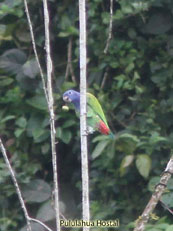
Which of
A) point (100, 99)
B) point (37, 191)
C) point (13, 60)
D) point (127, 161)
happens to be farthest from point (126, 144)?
point (13, 60)

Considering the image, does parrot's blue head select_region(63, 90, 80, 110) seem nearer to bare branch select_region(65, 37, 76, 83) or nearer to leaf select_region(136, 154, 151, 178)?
leaf select_region(136, 154, 151, 178)

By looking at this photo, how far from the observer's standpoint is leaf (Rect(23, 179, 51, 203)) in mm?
3555

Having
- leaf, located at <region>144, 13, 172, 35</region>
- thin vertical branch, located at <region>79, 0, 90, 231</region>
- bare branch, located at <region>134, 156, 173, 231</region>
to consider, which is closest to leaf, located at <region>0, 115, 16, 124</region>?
leaf, located at <region>144, 13, 172, 35</region>

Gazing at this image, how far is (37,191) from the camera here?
142 inches

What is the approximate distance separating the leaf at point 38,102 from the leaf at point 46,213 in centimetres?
56

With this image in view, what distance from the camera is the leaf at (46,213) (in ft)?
11.3

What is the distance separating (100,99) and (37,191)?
2.11ft

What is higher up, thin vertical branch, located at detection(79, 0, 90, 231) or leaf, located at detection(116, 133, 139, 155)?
thin vertical branch, located at detection(79, 0, 90, 231)

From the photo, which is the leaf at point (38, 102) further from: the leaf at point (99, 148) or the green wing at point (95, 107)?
the green wing at point (95, 107)

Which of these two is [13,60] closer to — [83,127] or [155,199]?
[83,127]

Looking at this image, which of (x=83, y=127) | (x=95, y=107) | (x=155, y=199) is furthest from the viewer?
(x=95, y=107)

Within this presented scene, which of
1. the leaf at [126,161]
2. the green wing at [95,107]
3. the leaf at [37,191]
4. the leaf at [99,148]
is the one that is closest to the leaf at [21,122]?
the leaf at [37,191]

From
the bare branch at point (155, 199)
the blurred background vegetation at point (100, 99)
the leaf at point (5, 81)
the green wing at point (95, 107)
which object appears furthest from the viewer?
the leaf at point (5, 81)

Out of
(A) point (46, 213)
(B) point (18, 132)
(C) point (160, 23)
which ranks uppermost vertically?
(C) point (160, 23)
